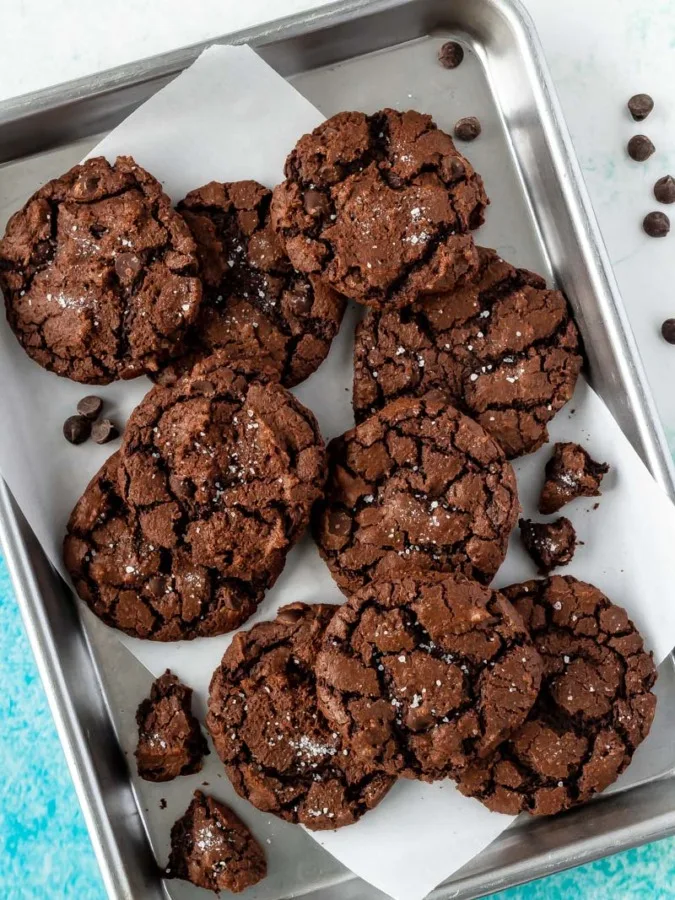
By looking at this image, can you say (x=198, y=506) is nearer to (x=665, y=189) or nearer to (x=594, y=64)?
(x=665, y=189)

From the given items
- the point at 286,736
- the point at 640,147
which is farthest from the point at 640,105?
the point at 286,736

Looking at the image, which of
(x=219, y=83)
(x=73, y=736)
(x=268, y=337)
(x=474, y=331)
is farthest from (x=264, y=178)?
(x=73, y=736)

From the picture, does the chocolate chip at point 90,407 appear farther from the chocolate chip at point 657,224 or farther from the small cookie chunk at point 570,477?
the chocolate chip at point 657,224

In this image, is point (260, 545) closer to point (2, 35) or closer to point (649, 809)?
point (649, 809)

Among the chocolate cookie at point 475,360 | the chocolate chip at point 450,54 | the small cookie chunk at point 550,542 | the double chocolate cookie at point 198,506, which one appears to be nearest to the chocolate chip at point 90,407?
the double chocolate cookie at point 198,506

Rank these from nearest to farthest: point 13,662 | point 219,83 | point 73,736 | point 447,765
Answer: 1. point 447,765
2. point 73,736
3. point 219,83
4. point 13,662

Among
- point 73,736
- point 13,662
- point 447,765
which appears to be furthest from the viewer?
point 13,662
